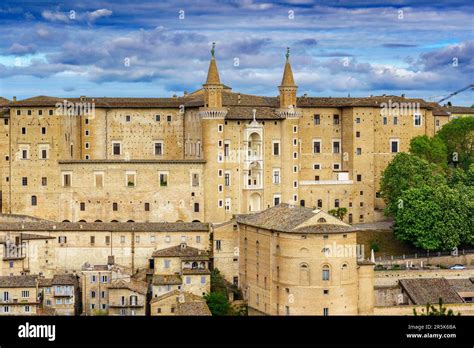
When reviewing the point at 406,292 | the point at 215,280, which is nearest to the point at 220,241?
the point at 215,280

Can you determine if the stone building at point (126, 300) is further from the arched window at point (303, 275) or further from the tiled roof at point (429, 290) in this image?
the tiled roof at point (429, 290)

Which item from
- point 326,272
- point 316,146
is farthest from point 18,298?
point 316,146

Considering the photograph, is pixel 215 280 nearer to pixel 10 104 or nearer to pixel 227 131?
pixel 227 131

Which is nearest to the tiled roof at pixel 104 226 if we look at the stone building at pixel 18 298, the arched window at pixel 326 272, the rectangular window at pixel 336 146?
the stone building at pixel 18 298

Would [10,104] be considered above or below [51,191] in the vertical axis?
above

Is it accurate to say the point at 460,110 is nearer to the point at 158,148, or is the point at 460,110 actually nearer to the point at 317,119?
the point at 317,119
